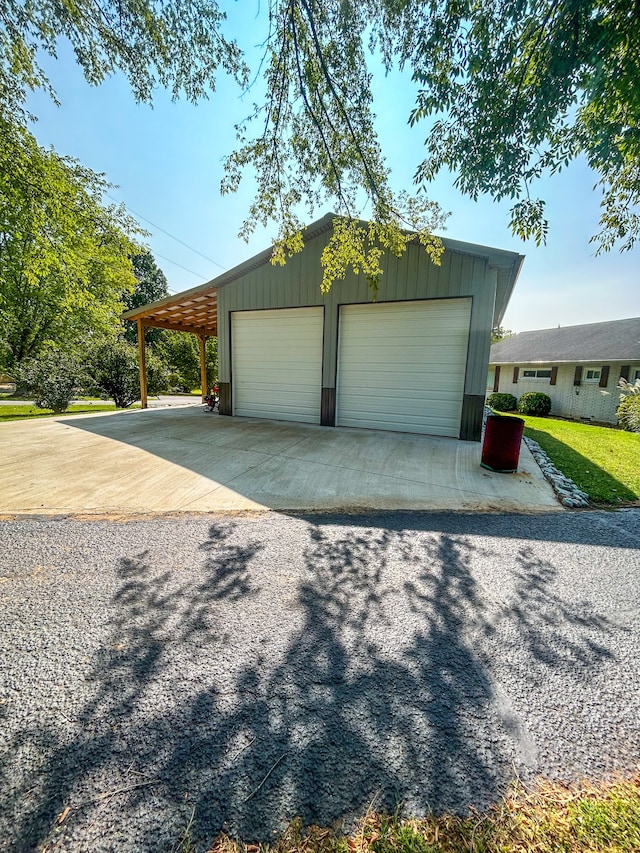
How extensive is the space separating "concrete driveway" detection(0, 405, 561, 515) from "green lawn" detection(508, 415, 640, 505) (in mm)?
572

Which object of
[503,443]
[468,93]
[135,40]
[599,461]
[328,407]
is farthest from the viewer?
[328,407]

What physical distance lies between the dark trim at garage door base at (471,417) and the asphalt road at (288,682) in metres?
4.14

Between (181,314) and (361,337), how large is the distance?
21.1 feet

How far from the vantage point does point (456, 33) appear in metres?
3.03

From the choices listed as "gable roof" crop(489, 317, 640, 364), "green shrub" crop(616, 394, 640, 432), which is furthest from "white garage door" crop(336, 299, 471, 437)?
"gable roof" crop(489, 317, 640, 364)

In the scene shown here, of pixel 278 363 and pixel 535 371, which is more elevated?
pixel 535 371

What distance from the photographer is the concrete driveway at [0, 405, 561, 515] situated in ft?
12.0

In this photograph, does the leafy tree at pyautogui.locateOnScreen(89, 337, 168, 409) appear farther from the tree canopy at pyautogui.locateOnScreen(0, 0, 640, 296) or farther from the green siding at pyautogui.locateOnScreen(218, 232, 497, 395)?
the tree canopy at pyautogui.locateOnScreen(0, 0, 640, 296)

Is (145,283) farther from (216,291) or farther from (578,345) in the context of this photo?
(578,345)

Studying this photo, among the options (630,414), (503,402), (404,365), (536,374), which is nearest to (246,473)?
(404,365)

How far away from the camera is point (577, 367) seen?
1459cm

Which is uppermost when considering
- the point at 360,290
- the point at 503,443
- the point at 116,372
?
the point at 360,290

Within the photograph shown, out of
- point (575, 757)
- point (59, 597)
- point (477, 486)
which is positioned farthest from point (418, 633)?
point (477, 486)

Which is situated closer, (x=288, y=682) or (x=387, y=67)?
(x=288, y=682)
